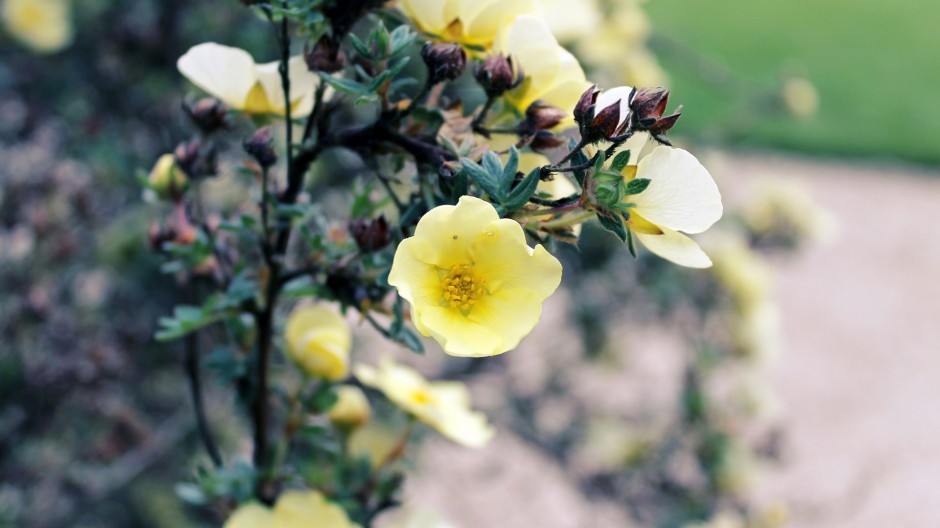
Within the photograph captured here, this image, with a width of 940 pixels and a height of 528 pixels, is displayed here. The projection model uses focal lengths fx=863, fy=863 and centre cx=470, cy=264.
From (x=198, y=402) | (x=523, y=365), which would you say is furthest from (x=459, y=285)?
(x=523, y=365)


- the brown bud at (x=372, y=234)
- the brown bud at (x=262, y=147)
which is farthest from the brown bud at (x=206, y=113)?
the brown bud at (x=372, y=234)

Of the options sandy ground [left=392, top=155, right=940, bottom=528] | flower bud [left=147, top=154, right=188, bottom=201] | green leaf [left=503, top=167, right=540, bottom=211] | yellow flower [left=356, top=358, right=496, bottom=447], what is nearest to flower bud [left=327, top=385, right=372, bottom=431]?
yellow flower [left=356, top=358, right=496, bottom=447]

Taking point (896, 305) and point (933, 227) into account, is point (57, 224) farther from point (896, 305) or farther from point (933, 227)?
point (933, 227)

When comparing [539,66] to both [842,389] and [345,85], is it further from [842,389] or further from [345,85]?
[842,389]

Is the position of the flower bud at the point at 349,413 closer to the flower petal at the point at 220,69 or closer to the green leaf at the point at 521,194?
the flower petal at the point at 220,69

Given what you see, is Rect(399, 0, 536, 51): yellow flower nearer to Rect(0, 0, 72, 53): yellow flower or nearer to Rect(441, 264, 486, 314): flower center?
Rect(441, 264, 486, 314): flower center

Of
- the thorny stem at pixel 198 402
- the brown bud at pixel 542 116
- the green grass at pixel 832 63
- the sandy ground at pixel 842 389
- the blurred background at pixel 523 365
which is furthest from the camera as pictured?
the green grass at pixel 832 63
